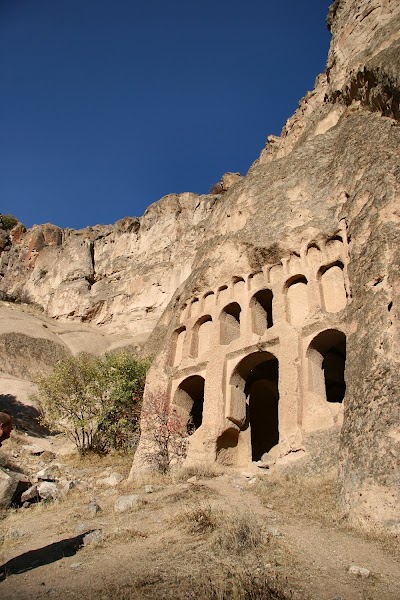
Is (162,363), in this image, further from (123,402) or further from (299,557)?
(299,557)

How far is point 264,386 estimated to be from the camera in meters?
20.6

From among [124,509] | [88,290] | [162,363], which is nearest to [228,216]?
[162,363]

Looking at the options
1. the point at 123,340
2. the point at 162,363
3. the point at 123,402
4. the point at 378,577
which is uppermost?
the point at 123,340

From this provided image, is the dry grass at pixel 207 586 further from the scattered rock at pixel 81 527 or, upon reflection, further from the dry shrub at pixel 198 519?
the scattered rock at pixel 81 527

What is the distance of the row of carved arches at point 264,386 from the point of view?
16000 mm

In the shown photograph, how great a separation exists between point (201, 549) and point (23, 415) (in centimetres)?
2218

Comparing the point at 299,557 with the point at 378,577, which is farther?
the point at 299,557

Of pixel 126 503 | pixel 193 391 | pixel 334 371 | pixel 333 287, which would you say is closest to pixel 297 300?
pixel 333 287

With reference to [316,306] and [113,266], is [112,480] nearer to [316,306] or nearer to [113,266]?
[316,306]

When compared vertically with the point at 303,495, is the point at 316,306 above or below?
above

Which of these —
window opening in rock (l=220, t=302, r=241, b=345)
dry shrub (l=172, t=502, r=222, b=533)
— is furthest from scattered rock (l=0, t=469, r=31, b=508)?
window opening in rock (l=220, t=302, r=241, b=345)

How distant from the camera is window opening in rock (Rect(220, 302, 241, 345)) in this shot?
65.2ft

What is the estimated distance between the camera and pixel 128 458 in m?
20.2

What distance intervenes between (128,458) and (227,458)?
227 inches
